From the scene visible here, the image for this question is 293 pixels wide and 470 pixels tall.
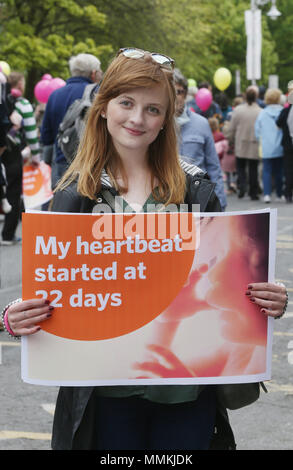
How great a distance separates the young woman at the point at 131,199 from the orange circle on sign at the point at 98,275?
0.24ft

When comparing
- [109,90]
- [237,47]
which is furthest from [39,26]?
[109,90]

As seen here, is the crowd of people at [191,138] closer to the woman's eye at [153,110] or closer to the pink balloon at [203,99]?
the pink balloon at [203,99]

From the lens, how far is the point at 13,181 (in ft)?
37.0

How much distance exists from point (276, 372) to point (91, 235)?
11.3 ft

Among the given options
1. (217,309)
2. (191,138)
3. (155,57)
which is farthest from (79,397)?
(191,138)

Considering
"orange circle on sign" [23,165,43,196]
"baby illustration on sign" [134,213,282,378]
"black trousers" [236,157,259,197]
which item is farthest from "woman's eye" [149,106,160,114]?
"black trousers" [236,157,259,197]

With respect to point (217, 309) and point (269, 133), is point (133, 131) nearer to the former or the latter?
point (217, 309)

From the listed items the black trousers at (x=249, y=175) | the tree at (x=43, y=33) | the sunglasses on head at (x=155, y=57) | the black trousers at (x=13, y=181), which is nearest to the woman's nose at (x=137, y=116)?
the sunglasses on head at (x=155, y=57)

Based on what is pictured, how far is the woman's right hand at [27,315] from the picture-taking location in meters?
2.49

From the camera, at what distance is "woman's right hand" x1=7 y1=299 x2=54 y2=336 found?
249 centimetres

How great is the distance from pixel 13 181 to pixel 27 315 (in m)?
8.94

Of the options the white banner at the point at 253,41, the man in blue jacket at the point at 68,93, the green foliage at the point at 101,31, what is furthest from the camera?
the green foliage at the point at 101,31

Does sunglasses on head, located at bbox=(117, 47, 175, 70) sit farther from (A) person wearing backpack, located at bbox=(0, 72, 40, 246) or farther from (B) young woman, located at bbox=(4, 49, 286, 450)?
(A) person wearing backpack, located at bbox=(0, 72, 40, 246)

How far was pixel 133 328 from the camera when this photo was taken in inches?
102
